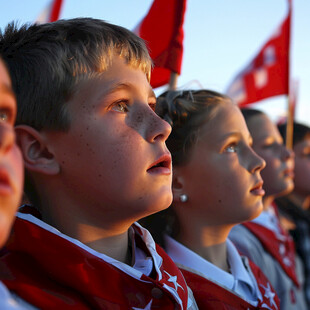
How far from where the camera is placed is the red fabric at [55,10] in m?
2.54

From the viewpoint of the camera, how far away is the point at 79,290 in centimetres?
94

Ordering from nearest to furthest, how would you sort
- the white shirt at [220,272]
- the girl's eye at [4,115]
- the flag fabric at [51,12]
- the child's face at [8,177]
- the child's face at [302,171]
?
the child's face at [8,177] < the girl's eye at [4,115] < the white shirt at [220,272] < the flag fabric at [51,12] < the child's face at [302,171]

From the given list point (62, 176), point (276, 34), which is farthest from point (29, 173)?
point (276, 34)

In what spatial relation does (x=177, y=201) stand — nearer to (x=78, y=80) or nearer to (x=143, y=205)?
(x=143, y=205)

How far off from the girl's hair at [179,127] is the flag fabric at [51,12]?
1.24 metres

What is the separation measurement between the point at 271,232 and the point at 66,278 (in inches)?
64.0

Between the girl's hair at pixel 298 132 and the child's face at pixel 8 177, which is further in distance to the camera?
the girl's hair at pixel 298 132

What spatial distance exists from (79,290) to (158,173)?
0.34m

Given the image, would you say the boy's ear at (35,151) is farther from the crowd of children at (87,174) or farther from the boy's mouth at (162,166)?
the boy's mouth at (162,166)

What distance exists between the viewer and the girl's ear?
5.16 feet

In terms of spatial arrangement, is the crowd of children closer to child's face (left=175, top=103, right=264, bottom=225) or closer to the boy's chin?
the boy's chin

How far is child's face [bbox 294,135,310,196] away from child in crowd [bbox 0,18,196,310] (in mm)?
2401

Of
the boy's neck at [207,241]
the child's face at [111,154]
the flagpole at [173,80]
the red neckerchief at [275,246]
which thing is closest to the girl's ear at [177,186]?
the boy's neck at [207,241]

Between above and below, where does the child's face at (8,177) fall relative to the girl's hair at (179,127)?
above
